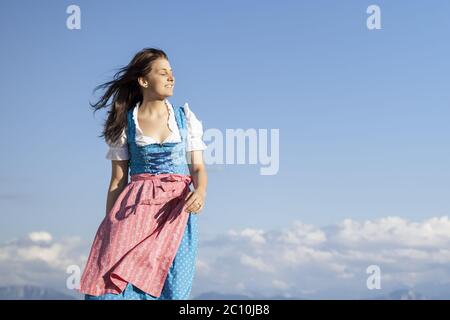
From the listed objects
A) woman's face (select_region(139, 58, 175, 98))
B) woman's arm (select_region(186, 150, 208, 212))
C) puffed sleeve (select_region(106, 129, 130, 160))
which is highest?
woman's face (select_region(139, 58, 175, 98))

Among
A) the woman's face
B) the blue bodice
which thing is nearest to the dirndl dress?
the blue bodice

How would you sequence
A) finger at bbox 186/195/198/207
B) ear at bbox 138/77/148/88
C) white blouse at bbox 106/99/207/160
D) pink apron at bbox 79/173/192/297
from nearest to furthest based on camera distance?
pink apron at bbox 79/173/192/297, finger at bbox 186/195/198/207, white blouse at bbox 106/99/207/160, ear at bbox 138/77/148/88

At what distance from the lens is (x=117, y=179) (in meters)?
4.96

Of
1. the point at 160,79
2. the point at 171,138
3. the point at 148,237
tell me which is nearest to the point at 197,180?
the point at 171,138

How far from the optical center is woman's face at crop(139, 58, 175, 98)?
4.95 meters

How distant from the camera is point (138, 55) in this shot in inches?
199

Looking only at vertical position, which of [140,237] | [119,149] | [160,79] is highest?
[160,79]

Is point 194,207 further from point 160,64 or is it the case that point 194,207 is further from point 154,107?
point 160,64

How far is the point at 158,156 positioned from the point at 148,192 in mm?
247

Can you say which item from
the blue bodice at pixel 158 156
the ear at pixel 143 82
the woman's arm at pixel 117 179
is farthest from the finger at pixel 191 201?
the ear at pixel 143 82

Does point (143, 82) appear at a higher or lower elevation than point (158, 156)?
higher

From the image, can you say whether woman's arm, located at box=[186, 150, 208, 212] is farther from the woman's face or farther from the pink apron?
the woman's face
